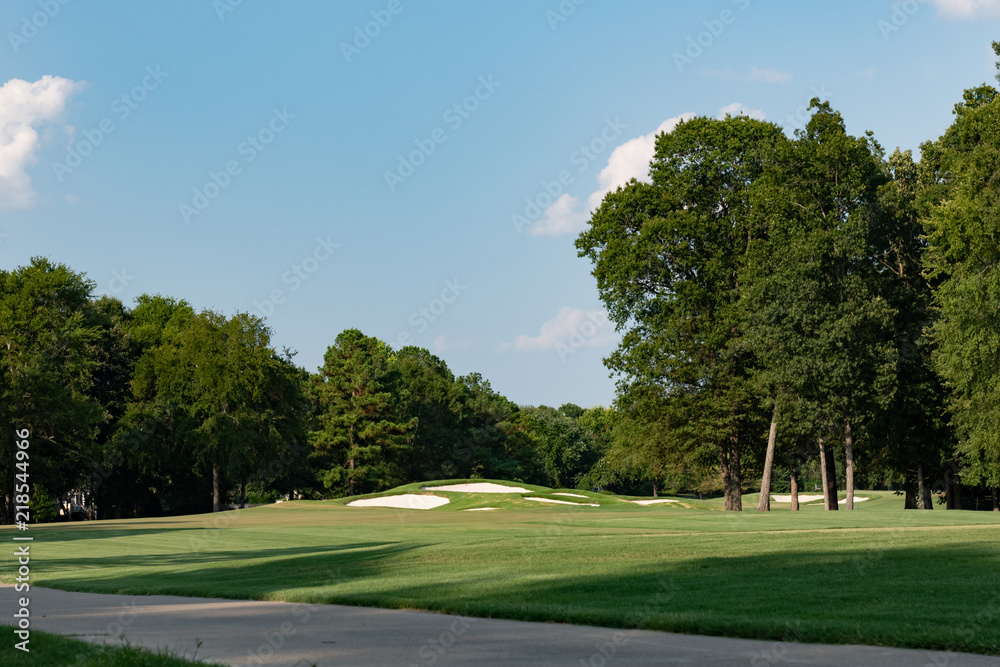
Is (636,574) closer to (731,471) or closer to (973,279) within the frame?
(973,279)

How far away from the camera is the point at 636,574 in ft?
40.0

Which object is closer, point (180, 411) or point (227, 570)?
point (227, 570)

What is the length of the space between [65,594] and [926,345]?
35463 millimetres

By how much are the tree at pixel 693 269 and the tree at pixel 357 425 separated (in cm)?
3639

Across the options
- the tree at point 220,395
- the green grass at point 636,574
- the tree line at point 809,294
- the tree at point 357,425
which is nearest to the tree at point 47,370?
the tree at point 220,395

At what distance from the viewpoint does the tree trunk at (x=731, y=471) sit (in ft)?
130

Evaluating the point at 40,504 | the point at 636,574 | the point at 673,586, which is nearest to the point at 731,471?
the point at 636,574

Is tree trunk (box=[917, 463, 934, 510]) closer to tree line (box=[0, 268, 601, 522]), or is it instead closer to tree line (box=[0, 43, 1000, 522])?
tree line (box=[0, 43, 1000, 522])

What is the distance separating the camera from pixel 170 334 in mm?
61844

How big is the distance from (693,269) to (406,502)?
18138 millimetres

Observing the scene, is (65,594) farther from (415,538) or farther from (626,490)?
(626,490)

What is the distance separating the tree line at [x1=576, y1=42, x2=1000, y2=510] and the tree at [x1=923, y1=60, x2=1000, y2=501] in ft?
0.23

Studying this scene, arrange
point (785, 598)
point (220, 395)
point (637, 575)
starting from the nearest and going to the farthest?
point (785, 598) → point (637, 575) → point (220, 395)

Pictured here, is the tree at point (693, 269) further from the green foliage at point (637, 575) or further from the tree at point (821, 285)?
the green foliage at point (637, 575)
